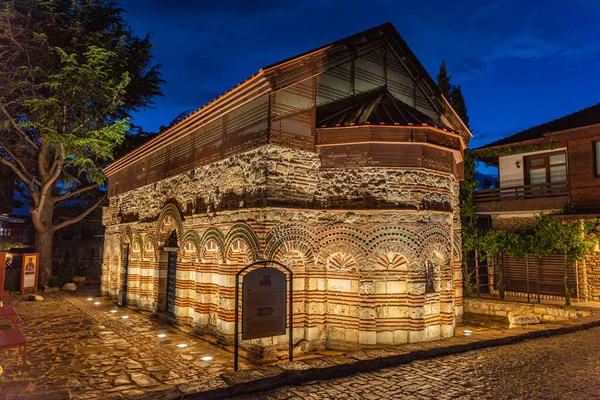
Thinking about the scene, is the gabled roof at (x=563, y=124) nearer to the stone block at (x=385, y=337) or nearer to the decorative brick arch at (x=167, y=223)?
the stone block at (x=385, y=337)

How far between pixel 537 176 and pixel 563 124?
88.6 inches

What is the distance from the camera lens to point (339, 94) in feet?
31.6

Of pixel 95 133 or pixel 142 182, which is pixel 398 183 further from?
pixel 95 133

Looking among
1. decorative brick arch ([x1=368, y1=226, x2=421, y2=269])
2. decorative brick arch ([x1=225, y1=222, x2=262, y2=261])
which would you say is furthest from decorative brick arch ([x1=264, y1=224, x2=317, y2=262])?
decorative brick arch ([x1=368, y1=226, x2=421, y2=269])

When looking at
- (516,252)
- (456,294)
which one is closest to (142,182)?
(456,294)

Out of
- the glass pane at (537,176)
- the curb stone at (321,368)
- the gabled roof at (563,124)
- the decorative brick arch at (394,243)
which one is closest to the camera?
the curb stone at (321,368)

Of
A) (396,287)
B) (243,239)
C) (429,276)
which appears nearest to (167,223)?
(243,239)

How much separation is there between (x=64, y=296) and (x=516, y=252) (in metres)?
18.1

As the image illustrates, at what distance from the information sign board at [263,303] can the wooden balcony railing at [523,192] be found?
13711 mm

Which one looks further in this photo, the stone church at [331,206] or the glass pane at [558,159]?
the glass pane at [558,159]

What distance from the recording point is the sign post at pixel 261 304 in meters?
6.28

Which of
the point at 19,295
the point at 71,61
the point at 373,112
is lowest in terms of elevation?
the point at 19,295

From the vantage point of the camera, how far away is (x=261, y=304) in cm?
643

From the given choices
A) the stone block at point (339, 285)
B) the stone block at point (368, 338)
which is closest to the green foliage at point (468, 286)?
the stone block at point (368, 338)
